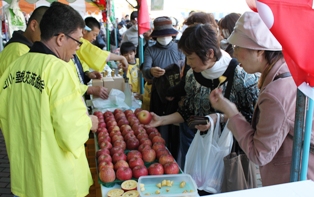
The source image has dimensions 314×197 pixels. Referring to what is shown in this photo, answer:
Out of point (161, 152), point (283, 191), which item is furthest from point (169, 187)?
point (283, 191)

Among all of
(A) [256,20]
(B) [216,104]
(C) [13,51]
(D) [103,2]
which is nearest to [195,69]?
(B) [216,104]

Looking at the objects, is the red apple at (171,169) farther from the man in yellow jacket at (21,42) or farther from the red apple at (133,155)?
the man in yellow jacket at (21,42)

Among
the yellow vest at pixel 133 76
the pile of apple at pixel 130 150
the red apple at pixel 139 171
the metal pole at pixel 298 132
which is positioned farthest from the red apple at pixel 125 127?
the yellow vest at pixel 133 76

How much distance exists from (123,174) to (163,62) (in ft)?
7.66

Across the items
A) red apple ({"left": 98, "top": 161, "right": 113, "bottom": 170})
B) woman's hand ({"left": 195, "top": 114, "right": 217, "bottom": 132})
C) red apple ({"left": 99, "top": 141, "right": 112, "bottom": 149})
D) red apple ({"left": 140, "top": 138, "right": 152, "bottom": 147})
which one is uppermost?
woman's hand ({"left": 195, "top": 114, "right": 217, "bottom": 132})

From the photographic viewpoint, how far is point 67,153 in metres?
1.81

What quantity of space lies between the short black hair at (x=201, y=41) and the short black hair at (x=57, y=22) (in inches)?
31.8

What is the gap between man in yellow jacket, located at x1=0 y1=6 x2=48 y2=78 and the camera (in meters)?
2.67

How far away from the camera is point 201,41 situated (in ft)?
6.99

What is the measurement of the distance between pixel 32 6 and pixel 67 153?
999 centimetres

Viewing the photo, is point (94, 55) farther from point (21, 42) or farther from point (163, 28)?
point (21, 42)

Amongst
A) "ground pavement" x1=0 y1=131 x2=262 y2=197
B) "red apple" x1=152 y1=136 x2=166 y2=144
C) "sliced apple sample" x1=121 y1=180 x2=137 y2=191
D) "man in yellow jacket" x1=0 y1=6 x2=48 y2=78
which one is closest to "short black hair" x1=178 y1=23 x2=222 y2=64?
"red apple" x1=152 y1=136 x2=166 y2=144

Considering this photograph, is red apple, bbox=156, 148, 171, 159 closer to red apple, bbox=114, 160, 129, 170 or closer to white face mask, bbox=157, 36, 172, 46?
red apple, bbox=114, 160, 129, 170

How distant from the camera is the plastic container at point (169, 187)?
1603 millimetres
